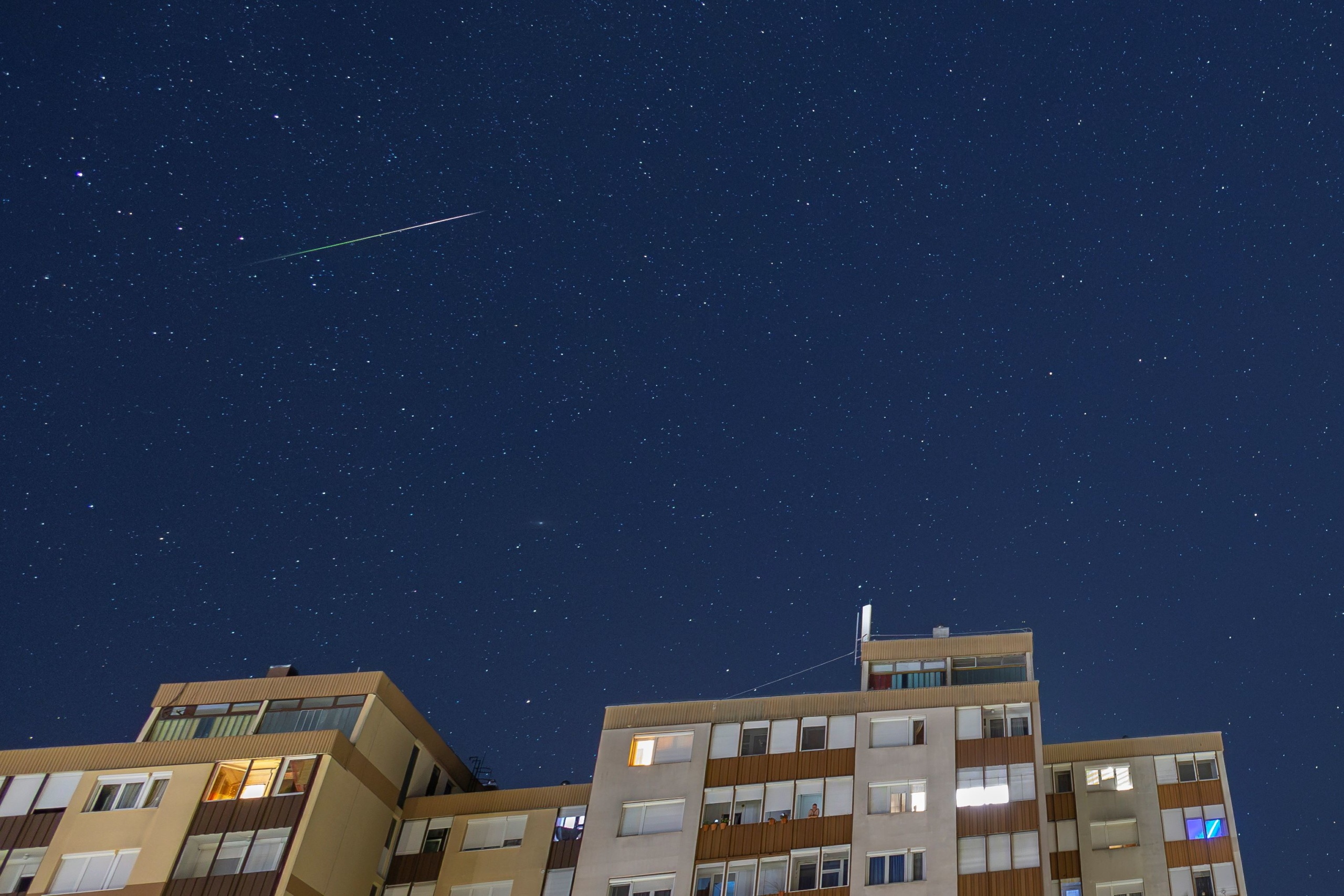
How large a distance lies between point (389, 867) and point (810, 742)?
71.0 feet

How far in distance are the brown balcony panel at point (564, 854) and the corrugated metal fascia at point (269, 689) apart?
11871 mm

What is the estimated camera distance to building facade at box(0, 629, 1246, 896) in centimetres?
4872

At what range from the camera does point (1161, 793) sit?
5906 centimetres

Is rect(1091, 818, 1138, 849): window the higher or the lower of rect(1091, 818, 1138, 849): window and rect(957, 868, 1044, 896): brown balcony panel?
the higher

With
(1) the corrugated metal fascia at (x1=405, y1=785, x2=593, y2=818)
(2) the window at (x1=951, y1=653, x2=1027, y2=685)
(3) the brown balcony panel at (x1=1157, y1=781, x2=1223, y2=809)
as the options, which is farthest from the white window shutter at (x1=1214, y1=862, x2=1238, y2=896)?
(1) the corrugated metal fascia at (x1=405, y1=785, x2=593, y2=818)

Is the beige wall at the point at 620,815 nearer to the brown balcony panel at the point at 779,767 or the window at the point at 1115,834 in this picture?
the brown balcony panel at the point at 779,767

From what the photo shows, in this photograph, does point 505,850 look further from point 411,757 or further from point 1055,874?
point 1055,874

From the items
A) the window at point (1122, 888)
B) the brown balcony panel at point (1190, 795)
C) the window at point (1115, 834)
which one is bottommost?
the window at point (1122, 888)

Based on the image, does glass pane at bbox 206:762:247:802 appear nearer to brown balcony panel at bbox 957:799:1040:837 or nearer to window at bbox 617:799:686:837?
window at bbox 617:799:686:837

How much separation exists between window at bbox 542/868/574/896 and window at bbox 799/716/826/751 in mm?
12761

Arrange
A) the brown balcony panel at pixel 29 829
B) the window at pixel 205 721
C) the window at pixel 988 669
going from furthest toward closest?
the window at pixel 988 669 → the window at pixel 205 721 → the brown balcony panel at pixel 29 829

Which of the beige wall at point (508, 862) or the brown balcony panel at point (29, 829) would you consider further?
the beige wall at point (508, 862)

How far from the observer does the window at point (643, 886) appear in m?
50.2

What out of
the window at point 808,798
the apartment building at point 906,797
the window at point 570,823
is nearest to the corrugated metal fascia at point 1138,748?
the apartment building at point 906,797
